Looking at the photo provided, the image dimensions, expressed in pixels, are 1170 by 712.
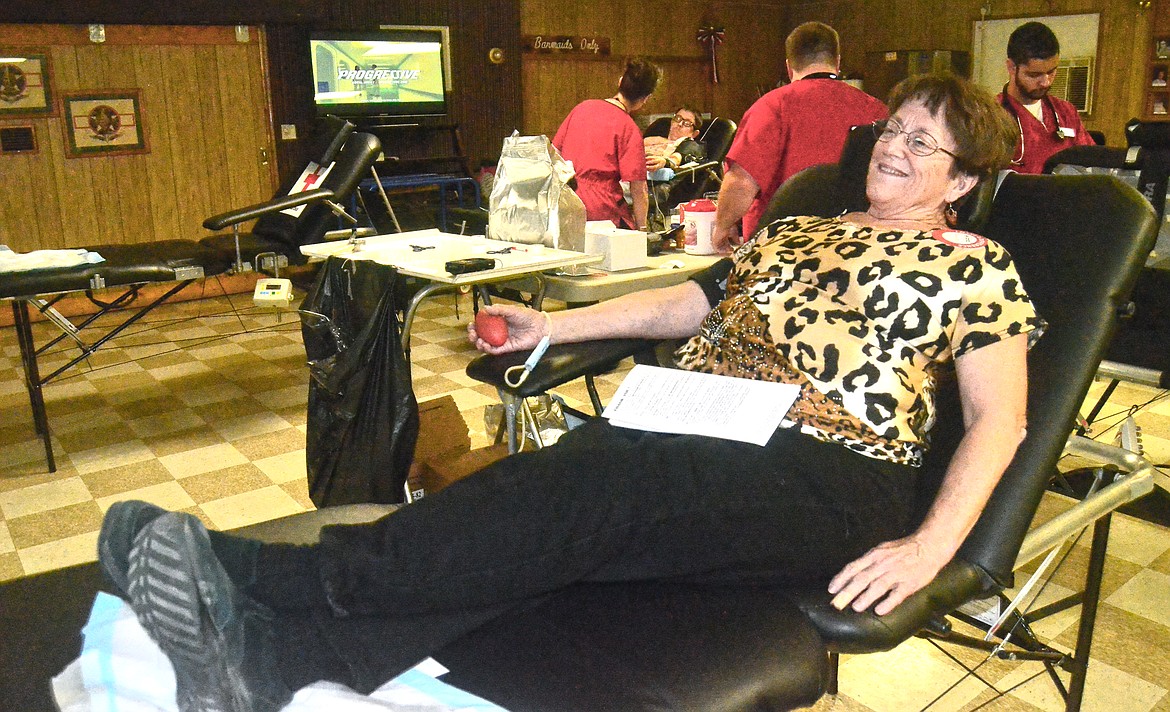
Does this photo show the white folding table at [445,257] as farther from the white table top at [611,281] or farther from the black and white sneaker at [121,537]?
the black and white sneaker at [121,537]

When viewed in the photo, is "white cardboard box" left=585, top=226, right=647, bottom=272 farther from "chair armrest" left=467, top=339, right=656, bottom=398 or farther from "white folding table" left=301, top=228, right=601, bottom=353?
"chair armrest" left=467, top=339, right=656, bottom=398

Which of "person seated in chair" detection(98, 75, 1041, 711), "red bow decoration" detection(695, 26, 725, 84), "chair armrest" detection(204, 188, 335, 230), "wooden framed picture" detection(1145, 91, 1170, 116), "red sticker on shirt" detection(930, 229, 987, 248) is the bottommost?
"person seated in chair" detection(98, 75, 1041, 711)

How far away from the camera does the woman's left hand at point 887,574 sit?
131 centimetres

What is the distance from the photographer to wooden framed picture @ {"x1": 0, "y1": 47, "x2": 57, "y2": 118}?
546 cm

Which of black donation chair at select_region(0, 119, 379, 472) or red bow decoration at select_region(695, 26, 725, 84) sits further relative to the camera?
red bow decoration at select_region(695, 26, 725, 84)

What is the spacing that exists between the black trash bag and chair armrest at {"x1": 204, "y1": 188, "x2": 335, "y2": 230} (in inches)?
46.0

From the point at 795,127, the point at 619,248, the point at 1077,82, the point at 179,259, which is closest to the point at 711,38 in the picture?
the point at 1077,82

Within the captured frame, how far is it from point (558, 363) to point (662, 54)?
7573 mm

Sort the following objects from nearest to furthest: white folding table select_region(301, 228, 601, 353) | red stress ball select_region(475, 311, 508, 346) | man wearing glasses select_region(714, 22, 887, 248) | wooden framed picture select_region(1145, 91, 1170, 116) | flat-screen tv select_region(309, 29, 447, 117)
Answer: red stress ball select_region(475, 311, 508, 346) < white folding table select_region(301, 228, 601, 353) < man wearing glasses select_region(714, 22, 887, 248) < flat-screen tv select_region(309, 29, 447, 117) < wooden framed picture select_region(1145, 91, 1170, 116)

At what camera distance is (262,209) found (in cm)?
349

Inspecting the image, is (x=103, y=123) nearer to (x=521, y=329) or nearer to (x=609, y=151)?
(x=609, y=151)

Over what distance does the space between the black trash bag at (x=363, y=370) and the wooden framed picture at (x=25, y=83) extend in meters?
4.19

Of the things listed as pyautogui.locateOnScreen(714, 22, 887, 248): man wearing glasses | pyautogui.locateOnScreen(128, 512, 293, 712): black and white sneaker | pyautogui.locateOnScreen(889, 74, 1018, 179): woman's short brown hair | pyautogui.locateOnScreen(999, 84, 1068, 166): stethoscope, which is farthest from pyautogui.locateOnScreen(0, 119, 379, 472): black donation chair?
pyautogui.locateOnScreen(889, 74, 1018, 179): woman's short brown hair

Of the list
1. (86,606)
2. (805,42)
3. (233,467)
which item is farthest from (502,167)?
(86,606)
